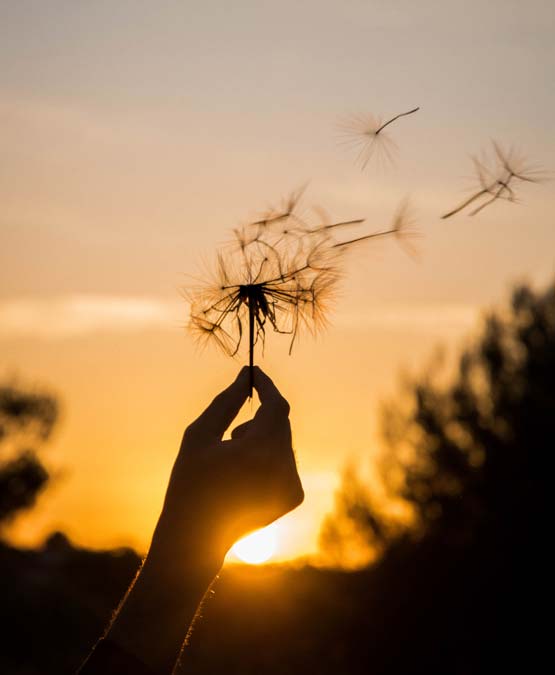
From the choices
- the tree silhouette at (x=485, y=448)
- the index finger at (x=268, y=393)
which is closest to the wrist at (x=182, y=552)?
the index finger at (x=268, y=393)

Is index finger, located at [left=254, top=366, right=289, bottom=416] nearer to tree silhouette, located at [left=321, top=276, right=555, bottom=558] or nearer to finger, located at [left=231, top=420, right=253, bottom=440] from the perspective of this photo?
finger, located at [left=231, top=420, right=253, bottom=440]

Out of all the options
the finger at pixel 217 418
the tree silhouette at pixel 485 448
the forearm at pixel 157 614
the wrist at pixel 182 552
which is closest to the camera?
the forearm at pixel 157 614

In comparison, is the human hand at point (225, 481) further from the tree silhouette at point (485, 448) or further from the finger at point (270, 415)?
the tree silhouette at point (485, 448)

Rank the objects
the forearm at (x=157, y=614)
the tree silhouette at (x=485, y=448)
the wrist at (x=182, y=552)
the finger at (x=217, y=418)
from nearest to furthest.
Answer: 1. the forearm at (x=157, y=614)
2. the wrist at (x=182, y=552)
3. the finger at (x=217, y=418)
4. the tree silhouette at (x=485, y=448)

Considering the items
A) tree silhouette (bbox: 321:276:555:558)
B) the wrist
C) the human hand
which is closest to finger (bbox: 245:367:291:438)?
the human hand

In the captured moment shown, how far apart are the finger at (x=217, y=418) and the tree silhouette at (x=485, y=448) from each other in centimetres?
2564

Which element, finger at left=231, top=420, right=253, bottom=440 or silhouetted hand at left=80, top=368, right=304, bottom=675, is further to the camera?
finger at left=231, top=420, right=253, bottom=440

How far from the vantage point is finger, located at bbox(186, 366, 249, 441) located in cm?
232

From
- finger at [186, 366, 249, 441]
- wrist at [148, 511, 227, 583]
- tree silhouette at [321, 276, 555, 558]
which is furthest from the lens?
tree silhouette at [321, 276, 555, 558]

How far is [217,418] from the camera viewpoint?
92.4 inches

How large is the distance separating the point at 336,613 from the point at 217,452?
84.5 ft

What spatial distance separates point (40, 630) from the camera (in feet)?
Answer: 49.6

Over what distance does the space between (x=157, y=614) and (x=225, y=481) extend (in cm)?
36

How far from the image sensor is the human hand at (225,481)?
2.17 metres
